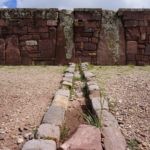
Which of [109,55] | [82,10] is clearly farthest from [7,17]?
[109,55]

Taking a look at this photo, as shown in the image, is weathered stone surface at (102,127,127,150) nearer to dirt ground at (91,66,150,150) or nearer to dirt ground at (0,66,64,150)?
dirt ground at (91,66,150,150)

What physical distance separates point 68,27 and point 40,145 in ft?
21.9

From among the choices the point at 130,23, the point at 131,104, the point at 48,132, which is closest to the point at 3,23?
the point at 130,23

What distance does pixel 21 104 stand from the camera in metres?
4.38

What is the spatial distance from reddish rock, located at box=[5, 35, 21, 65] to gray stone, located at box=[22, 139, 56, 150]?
21.1 ft

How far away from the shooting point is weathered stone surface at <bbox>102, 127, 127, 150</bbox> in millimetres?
3135

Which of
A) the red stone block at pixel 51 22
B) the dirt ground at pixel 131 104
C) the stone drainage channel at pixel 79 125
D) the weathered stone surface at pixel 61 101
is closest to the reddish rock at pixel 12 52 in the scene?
the red stone block at pixel 51 22

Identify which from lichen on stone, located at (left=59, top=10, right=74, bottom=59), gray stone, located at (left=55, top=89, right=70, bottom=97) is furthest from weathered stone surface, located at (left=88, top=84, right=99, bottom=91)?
lichen on stone, located at (left=59, top=10, right=74, bottom=59)

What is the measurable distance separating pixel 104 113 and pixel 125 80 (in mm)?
2237

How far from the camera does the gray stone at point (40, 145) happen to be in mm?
2880

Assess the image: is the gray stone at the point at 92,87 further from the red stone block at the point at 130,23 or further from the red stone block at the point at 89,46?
the red stone block at the point at 130,23

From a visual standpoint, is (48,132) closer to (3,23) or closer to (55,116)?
(55,116)

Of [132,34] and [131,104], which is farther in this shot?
[132,34]

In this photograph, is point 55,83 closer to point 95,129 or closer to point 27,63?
point 95,129
